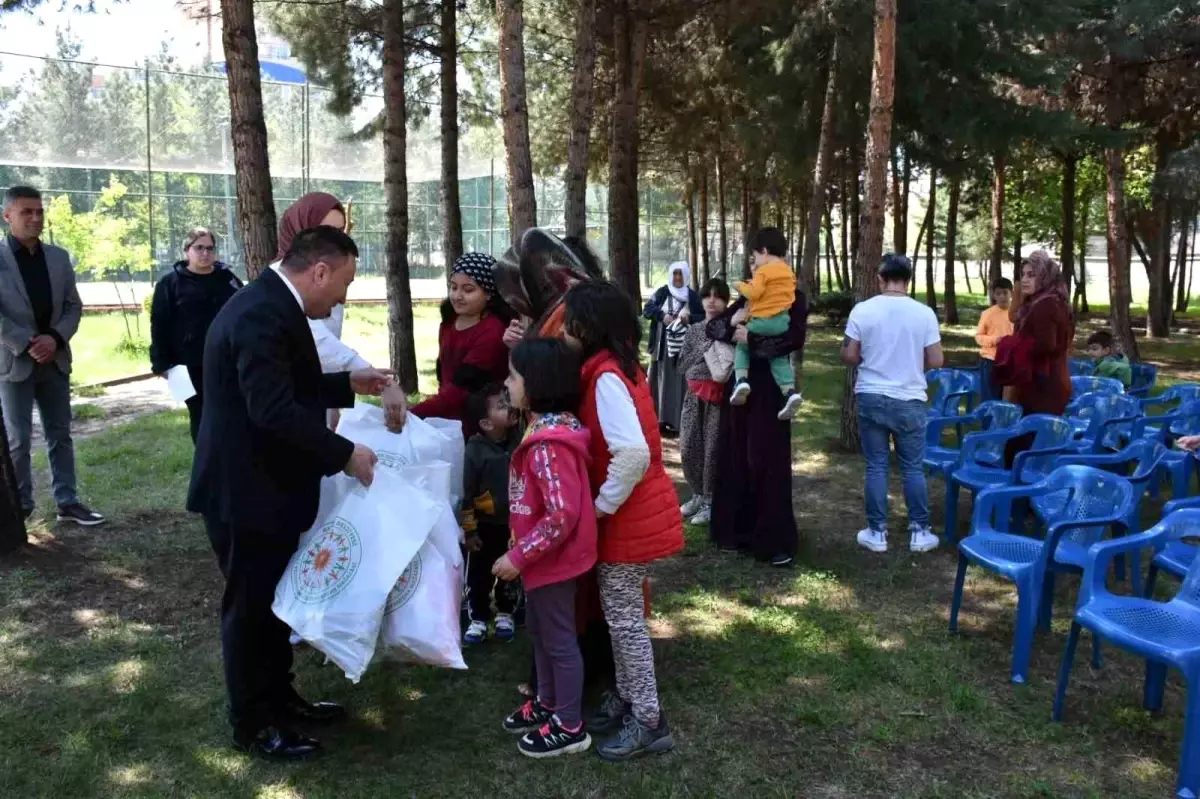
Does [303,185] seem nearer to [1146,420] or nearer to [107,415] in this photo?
[107,415]

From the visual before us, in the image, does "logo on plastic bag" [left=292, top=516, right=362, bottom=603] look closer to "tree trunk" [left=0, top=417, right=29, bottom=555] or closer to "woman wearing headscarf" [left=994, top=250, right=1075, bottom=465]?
"tree trunk" [left=0, top=417, right=29, bottom=555]

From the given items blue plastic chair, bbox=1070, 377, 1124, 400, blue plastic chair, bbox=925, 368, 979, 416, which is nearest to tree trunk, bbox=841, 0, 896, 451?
blue plastic chair, bbox=925, 368, 979, 416

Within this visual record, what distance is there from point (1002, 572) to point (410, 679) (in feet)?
7.93

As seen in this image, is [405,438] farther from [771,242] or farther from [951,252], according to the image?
[951,252]

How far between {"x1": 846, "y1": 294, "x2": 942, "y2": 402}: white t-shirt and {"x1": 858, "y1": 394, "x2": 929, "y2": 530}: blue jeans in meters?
0.07

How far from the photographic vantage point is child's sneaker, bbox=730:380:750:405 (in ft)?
16.7

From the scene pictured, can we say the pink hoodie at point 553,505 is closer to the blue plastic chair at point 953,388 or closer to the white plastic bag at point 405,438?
the white plastic bag at point 405,438

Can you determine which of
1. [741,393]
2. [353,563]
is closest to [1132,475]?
[741,393]

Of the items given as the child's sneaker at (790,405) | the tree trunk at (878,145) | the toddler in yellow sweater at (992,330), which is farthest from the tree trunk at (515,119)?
the toddler in yellow sweater at (992,330)

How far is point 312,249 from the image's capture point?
2932mm

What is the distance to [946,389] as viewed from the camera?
314 inches

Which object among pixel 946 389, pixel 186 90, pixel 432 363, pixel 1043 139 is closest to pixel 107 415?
pixel 432 363

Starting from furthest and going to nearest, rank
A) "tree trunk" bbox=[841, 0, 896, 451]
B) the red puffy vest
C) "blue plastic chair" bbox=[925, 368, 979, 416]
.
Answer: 1. "blue plastic chair" bbox=[925, 368, 979, 416]
2. "tree trunk" bbox=[841, 0, 896, 451]
3. the red puffy vest

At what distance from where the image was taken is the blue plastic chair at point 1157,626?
290 cm
